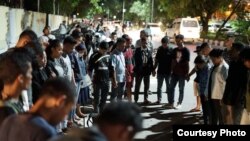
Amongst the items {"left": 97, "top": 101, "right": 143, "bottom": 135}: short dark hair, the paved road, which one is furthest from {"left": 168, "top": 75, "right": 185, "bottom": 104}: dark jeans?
{"left": 97, "top": 101, "right": 143, "bottom": 135}: short dark hair

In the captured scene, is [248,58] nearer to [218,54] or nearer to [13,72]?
[218,54]

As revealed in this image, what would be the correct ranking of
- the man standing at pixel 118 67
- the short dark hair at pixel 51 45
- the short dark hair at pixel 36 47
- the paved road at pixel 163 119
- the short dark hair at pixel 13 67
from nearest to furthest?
1. the short dark hair at pixel 13 67
2. the short dark hair at pixel 36 47
3. the short dark hair at pixel 51 45
4. the paved road at pixel 163 119
5. the man standing at pixel 118 67

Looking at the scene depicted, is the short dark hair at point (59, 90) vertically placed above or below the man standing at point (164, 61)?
above

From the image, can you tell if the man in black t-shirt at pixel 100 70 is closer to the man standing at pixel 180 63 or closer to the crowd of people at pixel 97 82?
the crowd of people at pixel 97 82

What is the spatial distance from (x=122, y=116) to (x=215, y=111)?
5.62 meters

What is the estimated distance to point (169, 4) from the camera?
48000 mm

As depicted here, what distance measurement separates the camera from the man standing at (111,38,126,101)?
29.9 feet

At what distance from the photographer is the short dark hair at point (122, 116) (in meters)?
2.21

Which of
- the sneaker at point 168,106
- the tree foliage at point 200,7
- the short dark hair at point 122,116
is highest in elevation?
the tree foliage at point 200,7

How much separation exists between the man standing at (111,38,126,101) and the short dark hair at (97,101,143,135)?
21.9ft

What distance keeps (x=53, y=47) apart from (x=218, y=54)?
8.61 feet

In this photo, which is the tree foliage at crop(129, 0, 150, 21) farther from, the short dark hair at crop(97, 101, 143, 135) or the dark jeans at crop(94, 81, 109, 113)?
the short dark hair at crop(97, 101, 143, 135)

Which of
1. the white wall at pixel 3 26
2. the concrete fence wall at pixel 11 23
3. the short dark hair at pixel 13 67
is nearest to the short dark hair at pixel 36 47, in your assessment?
the short dark hair at pixel 13 67

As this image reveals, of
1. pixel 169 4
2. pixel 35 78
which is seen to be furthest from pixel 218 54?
pixel 169 4
